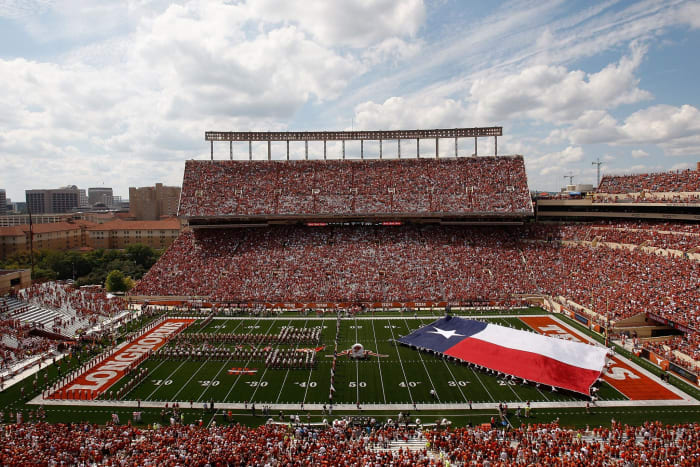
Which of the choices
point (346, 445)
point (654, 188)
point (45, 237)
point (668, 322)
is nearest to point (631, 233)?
point (654, 188)

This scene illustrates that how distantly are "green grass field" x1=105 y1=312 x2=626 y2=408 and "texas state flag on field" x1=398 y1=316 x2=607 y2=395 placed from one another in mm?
585

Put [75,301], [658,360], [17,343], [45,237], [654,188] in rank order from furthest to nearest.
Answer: [45,237], [654,188], [75,301], [17,343], [658,360]

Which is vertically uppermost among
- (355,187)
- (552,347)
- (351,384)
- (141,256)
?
(355,187)

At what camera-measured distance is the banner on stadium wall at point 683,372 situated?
1795 cm

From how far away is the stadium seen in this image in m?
13.3

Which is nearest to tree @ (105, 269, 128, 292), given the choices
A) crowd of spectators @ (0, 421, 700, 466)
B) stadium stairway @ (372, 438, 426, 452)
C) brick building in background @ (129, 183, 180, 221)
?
crowd of spectators @ (0, 421, 700, 466)

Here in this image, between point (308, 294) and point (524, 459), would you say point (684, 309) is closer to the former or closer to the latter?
point (524, 459)

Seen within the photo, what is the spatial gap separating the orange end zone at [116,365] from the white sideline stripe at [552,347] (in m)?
16.8

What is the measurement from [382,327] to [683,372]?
14351 millimetres

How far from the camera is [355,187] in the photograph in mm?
41031

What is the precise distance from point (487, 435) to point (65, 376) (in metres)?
17.9

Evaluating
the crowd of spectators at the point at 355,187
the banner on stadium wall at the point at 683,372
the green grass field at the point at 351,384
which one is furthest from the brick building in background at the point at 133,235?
the banner on stadium wall at the point at 683,372

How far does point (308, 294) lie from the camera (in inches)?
1238

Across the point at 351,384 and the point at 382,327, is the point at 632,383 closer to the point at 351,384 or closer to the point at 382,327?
the point at 351,384
